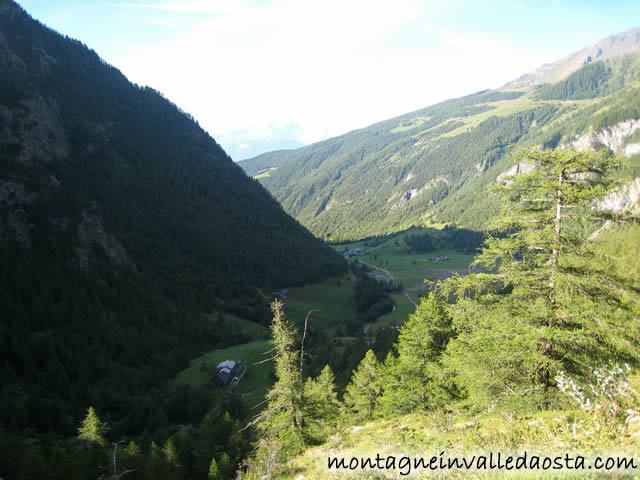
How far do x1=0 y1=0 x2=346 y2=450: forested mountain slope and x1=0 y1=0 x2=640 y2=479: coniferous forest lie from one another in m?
0.63

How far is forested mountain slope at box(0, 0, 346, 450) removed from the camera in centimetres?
6875

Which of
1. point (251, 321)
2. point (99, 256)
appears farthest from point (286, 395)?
point (251, 321)

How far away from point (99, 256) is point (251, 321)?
54.9 meters

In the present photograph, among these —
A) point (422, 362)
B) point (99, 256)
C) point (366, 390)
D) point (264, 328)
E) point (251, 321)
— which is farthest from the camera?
point (251, 321)

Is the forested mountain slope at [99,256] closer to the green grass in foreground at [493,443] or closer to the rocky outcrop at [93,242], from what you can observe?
the rocky outcrop at [93,242]

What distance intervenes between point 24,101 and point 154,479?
146829mm

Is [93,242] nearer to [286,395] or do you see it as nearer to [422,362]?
[286,395]

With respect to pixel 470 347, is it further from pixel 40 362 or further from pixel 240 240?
pixel 240 240

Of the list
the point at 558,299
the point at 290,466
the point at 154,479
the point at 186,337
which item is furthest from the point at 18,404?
the point at 558,299

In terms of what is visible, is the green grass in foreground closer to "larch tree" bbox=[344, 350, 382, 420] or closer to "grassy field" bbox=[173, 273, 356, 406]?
"grassy field" bbox=[173, 273, 356, 406]

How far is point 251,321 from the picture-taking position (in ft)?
425

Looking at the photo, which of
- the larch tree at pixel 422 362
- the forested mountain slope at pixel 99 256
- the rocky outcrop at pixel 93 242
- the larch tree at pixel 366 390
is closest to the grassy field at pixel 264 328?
the forested mountain slope at pixel 99 256

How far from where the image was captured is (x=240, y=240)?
573 ft

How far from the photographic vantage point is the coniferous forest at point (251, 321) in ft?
44.1
